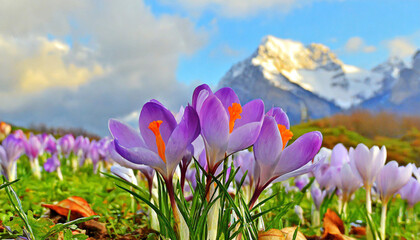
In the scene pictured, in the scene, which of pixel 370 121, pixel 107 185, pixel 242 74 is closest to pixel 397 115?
pixel 370 121

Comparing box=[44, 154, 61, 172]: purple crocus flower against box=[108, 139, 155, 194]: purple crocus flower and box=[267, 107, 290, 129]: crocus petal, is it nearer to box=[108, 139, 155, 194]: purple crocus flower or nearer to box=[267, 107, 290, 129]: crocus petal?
box=[108, 139, 155, 194]: purple crocus flower

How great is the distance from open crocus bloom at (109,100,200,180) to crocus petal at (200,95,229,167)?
0.04m

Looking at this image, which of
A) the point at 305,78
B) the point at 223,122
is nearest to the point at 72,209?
the point at 223,122

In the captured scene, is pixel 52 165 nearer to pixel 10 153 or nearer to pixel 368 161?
pixel 10 153

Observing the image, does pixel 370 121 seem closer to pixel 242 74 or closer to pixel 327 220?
pixel 327 220

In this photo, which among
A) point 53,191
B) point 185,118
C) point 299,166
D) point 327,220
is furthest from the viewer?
point 53,191

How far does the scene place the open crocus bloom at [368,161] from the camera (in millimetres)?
1723

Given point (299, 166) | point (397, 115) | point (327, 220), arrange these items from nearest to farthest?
1. point (299, 166)
2. point (327, 220)
3. point (397, 115)

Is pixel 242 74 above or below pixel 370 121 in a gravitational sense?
above

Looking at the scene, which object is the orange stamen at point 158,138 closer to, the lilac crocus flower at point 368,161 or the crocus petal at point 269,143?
the crocus petal at point 269,143

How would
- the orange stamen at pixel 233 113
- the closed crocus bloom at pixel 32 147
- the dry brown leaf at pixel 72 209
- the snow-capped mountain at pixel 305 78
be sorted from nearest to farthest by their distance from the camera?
the orange stamen at pixel 233 113 < the dry brown leaf at pixel 72 209 < the closed crocus bloom at pixel 32 147 < the snow-capped mountain at pixel 305 78

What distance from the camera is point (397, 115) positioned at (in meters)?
11.7

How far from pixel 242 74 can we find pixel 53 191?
440 feet

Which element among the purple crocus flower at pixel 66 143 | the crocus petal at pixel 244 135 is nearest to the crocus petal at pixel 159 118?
the crocus petal at pixel 244 135
